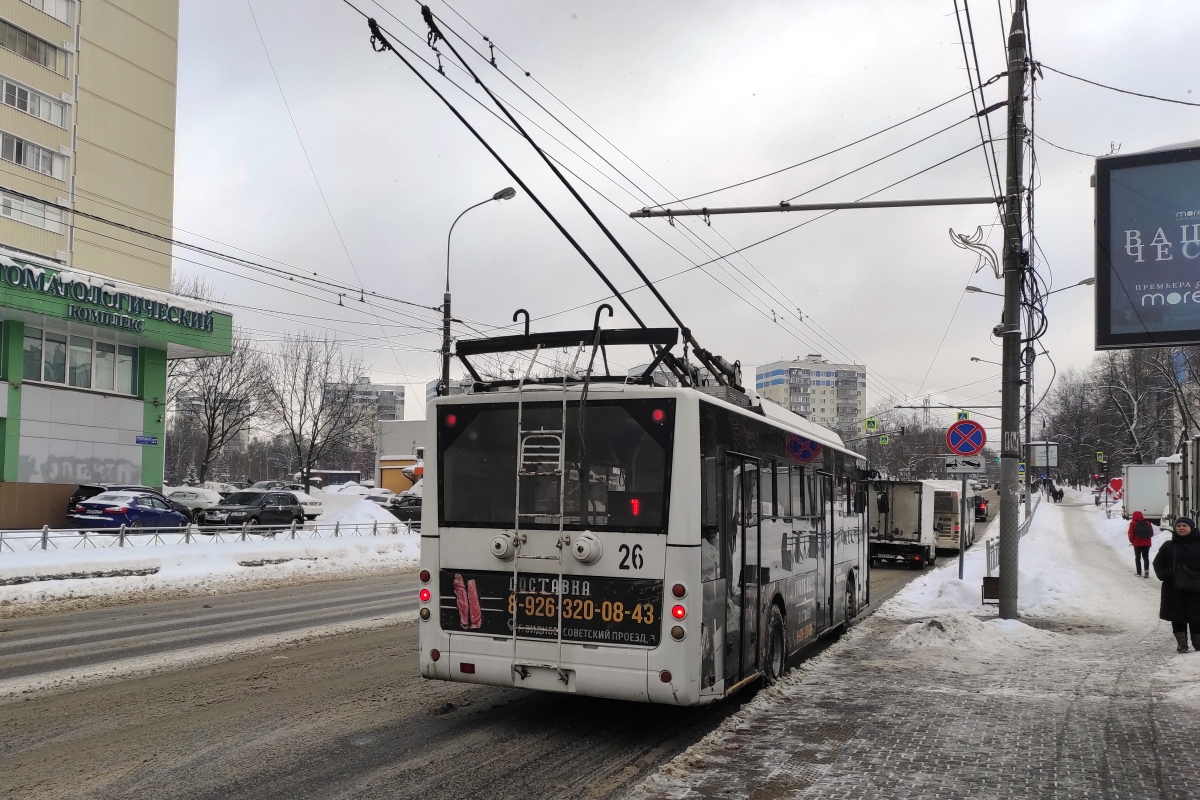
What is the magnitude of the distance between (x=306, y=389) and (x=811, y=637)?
5016cm

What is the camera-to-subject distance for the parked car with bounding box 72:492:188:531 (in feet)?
92.9

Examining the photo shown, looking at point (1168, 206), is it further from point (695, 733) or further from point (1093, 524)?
point (1093, 524)

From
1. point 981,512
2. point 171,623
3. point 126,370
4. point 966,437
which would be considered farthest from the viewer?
point 981,512

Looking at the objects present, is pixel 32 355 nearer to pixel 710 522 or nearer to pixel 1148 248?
pixel 710 522

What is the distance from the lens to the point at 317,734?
7305 millimetres

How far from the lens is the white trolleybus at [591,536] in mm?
7180

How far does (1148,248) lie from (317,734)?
51.4ft

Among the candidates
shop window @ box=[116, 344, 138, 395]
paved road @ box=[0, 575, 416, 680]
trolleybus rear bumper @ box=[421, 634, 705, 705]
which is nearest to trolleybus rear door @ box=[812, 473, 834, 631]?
trolleybus rear bumper @ box=[421, 634, 705, 705]

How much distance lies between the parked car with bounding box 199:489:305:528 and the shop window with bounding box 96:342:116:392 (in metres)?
6.48

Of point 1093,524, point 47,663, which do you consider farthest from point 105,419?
point 1093,524

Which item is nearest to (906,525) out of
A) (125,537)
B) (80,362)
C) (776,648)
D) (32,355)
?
(776,648)

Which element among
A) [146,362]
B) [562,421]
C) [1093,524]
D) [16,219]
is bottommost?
[1093,524]

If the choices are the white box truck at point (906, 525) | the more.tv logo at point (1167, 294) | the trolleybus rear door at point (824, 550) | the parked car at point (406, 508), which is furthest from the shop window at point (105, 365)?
the more.tv logo at point (1167, 294)

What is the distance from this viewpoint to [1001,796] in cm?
594
